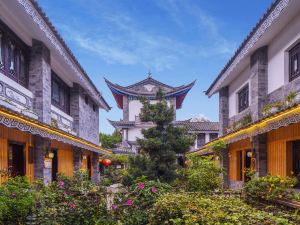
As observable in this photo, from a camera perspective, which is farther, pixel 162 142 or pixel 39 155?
pixel 162 142

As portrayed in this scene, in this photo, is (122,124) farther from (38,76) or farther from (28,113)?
(28,113)

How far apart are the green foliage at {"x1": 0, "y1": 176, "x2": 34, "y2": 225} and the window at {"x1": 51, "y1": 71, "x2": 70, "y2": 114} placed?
23.3 feet

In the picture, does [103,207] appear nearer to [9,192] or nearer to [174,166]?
[9,192]

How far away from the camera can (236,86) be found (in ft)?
47.0

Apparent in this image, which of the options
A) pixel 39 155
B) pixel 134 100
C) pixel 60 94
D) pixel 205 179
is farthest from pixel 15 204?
pixel 134 100

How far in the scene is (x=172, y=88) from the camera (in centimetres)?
3394

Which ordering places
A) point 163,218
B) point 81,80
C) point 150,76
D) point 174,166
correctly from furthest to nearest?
point 150,76 < point 174,166 < point 81,80 < point 163,218

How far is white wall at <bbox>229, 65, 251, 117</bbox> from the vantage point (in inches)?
499

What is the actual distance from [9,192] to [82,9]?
633 centimetres

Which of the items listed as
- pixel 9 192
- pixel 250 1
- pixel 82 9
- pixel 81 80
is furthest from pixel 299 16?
pixel 81 80

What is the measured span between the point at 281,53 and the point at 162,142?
7.24 m

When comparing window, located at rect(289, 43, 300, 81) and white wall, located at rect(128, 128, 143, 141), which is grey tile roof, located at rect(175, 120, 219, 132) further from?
window, located at rect(289, 43, 300, 81)

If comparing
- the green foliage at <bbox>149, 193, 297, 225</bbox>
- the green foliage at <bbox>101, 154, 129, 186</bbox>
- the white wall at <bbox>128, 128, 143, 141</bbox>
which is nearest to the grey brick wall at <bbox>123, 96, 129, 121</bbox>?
the white wall at <bbox>128, 128, 143, 141</bbox>

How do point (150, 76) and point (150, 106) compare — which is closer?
point (150, 106)
